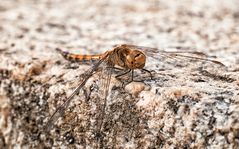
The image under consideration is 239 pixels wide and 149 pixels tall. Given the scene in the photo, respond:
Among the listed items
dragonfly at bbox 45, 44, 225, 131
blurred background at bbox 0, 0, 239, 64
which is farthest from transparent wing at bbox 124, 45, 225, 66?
blurred background at bbox 0, 0, 239, 64

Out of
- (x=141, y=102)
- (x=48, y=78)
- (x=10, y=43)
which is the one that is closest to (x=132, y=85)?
(x=141, y=102)

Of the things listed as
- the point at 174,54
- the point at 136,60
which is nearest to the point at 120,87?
the point at 136,60

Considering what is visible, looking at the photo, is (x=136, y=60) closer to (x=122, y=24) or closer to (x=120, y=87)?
(x=120, y=87)

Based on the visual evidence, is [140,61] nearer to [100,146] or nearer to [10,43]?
[100,146]

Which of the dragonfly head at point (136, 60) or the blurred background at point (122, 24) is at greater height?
the blurred background at point (122, 24)

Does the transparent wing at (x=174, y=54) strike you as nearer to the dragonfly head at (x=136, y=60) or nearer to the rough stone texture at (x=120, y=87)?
the rough stone texture at (x=120, y=87)

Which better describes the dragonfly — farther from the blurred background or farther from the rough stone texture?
the blurred background

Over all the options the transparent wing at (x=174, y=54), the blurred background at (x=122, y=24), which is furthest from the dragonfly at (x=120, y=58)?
the blurred background at (x=122, y=24)
